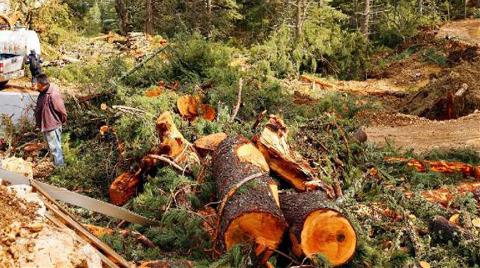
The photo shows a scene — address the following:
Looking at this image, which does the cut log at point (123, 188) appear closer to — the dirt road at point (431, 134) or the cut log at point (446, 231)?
the cut log at point (446, 231)

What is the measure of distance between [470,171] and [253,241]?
5056 mm

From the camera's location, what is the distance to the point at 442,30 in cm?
2547

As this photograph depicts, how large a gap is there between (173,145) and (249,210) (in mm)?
2675

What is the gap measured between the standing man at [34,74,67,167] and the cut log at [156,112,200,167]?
1.94 meters

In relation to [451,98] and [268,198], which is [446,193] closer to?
[268,198]

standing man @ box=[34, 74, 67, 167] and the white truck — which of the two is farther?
the white truck

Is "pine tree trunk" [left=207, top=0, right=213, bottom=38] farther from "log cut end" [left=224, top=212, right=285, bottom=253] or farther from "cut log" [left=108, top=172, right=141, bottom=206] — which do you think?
"log cut end" [left=224, top=212, right=285, bottom=253]

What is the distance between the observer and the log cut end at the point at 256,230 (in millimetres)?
5477

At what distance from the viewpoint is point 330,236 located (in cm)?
546

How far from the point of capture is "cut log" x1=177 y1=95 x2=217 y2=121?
9.48 m

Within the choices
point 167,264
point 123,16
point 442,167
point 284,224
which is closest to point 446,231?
point 284,224

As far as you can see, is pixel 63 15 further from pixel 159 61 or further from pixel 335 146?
pixel 335 146

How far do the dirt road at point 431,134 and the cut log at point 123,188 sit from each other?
557cm

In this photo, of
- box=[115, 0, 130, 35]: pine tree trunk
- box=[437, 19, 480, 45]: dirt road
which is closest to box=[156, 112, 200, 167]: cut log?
box=[437, 19, 480, 45]: dirt road
